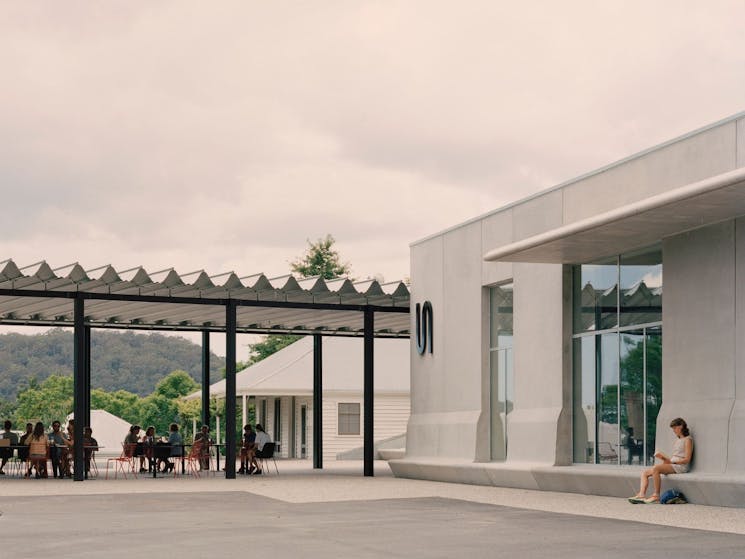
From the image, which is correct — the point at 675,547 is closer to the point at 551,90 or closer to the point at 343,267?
the point at 551,90

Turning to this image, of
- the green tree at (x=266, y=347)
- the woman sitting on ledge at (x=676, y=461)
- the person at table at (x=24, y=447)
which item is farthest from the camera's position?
the green tree at (x=266, y=347)

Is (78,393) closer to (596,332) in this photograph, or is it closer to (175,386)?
(596,332)

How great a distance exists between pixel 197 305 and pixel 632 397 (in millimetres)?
10482

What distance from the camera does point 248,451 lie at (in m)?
26.9

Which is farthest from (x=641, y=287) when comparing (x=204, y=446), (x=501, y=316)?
(x=204, y=446)

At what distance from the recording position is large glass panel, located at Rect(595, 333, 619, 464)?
62.1ft

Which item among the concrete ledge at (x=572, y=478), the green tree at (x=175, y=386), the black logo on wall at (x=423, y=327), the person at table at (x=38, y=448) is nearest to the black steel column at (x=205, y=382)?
the person at table at (x=38, y=448)

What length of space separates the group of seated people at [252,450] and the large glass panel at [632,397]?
10342 millimetres

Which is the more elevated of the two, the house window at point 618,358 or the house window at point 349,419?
the house window at point 618,358

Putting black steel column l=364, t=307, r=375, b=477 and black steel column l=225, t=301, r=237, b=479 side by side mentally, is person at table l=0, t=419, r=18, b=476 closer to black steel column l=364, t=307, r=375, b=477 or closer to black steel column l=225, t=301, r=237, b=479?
black steel column l=225, t=301, r=237, b=479

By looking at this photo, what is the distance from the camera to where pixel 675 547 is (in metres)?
10.7

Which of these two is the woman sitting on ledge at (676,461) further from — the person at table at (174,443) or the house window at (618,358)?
the person at table at (174,443)

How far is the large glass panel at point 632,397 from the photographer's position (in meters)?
18.3

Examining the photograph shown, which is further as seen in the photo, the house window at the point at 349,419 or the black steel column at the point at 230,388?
the house window at the point at 349,419
